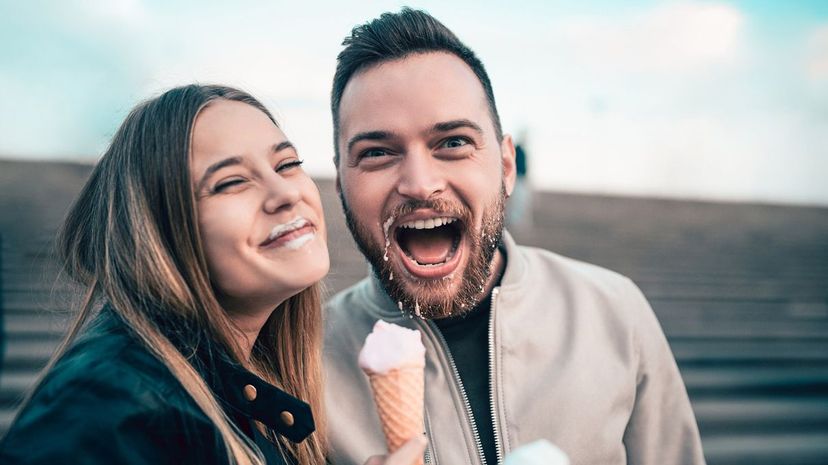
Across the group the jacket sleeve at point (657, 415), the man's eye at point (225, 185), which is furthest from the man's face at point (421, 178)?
the jacket sleeve at point (657, 415)

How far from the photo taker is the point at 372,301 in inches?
97.0

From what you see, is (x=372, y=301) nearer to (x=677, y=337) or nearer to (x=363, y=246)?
(x=363, y=246)

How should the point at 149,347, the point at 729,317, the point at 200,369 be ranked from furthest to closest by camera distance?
the point at 729,317 → the point at 200,369 → the point at 149,347

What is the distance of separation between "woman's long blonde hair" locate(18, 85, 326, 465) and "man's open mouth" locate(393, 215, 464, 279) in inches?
25.4

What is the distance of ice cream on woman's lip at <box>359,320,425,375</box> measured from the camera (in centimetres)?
175

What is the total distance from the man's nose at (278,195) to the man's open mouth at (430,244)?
0.46 meters

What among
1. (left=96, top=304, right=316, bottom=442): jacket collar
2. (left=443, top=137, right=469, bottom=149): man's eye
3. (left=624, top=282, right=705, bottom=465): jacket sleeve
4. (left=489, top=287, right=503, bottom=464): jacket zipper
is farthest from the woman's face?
(left=624, top=282, right=705, bottom=465): jacket sleeve

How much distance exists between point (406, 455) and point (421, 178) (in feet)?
2.94

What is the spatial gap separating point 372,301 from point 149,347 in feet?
3.29

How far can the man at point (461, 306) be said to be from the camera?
2193 mm

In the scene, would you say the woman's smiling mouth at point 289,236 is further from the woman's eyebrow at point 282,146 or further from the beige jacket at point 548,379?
the beige jacket at point 548,379

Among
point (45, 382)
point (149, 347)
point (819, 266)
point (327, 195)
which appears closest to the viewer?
point (45, 382)

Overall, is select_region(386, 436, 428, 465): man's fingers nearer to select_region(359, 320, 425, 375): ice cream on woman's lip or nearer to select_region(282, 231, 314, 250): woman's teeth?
select_region(359, 320, 425, 375): ice cream on woman's lip

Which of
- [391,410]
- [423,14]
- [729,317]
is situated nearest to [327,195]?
[729,317]
